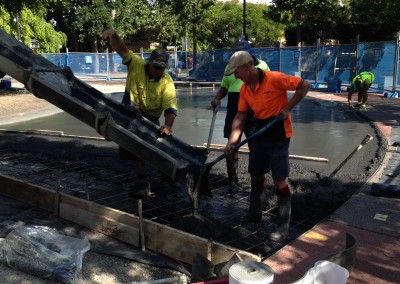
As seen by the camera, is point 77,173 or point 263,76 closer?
point 263,76

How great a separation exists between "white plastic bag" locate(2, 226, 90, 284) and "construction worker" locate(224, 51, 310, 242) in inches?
64.8

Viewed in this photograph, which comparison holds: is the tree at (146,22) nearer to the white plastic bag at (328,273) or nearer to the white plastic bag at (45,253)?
the white plastic bag at (45,253)

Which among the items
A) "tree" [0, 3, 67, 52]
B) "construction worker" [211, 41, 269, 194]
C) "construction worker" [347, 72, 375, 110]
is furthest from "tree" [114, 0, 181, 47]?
"construction worker" [211, 41, 269, 194]

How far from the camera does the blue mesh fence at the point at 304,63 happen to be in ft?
53.7

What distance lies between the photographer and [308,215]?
14.5 ft

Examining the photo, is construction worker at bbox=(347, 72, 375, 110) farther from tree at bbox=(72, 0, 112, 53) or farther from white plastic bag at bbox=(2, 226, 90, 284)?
tree at bbox=(72, 0, 112, 53)

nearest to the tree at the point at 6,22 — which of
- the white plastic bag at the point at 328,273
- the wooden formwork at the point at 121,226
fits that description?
the wooden formwork at the point at 121,226

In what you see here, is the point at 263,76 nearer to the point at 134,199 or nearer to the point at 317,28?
the point at 134,199

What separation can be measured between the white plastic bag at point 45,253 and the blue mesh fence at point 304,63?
34.3 ft

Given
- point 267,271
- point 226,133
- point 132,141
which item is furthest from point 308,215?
point 267,271

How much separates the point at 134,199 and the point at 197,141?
149 inches

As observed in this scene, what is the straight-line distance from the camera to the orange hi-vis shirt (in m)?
3.62

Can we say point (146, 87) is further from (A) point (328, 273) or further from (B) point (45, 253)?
(A) point (328, 273)

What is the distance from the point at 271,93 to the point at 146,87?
1645 mm
